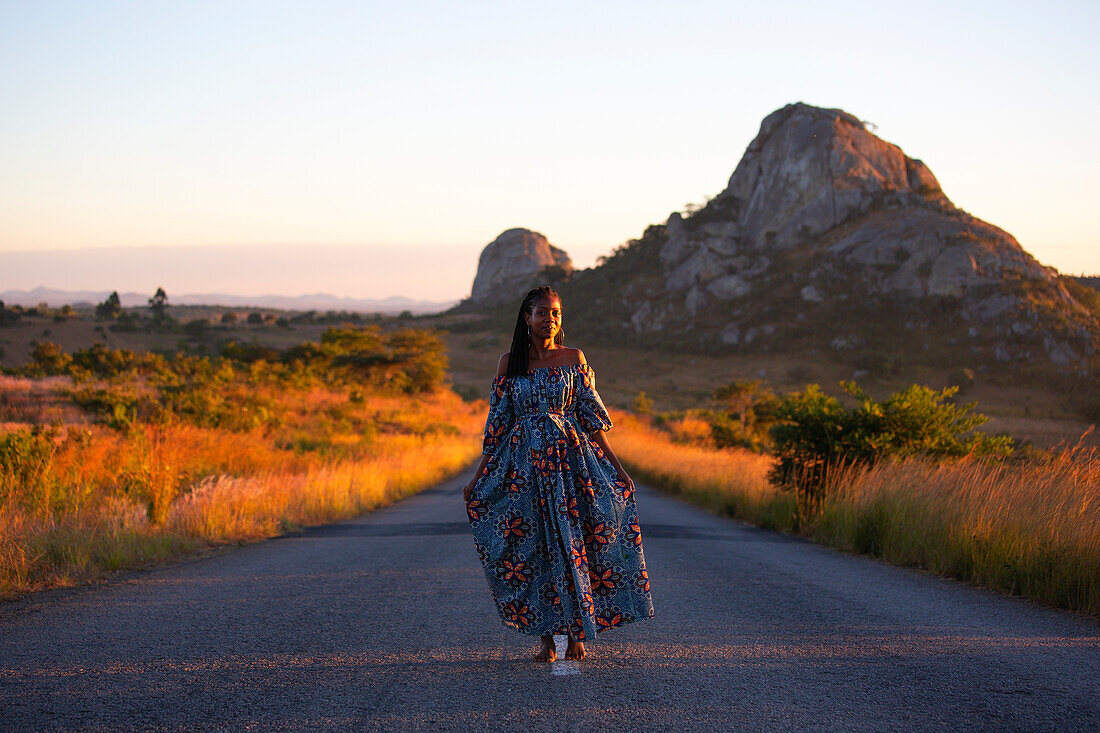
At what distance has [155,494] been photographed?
31.9 ft

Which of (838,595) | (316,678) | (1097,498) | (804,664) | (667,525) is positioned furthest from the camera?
A: (667,525)

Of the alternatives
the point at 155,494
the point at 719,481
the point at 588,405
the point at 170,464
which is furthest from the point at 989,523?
the point at 170,464

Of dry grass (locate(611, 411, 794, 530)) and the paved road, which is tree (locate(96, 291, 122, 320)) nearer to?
dry grass (locate(611, 411, 794, 530))

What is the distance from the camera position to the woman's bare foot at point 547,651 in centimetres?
465

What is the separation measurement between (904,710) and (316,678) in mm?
3008

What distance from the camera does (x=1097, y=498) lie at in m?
7.17

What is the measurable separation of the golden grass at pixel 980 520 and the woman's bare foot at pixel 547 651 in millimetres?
4157

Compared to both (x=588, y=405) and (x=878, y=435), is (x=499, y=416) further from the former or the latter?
(x=878, y=435)

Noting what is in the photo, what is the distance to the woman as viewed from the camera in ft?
15.2

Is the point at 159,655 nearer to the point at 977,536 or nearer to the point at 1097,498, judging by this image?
the point at 977,536

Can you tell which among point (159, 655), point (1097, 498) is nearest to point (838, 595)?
point (1097, 498)

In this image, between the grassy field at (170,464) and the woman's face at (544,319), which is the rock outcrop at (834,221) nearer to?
the grassy field at (170,464)

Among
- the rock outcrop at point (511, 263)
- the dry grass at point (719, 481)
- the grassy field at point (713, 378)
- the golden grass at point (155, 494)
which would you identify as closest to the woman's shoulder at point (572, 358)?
the golden grass at point (155, 494)

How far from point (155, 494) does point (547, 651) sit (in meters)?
7.03
